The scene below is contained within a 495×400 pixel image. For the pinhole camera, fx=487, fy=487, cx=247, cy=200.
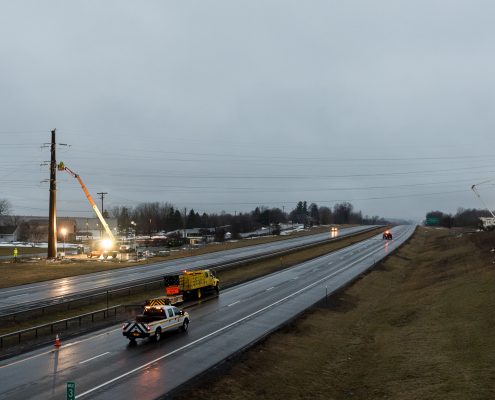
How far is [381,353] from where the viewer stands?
85.6 ft

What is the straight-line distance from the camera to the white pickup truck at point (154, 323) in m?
26.3

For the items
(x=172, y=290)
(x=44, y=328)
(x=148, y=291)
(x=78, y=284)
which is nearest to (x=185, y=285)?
(x=172, y=290)

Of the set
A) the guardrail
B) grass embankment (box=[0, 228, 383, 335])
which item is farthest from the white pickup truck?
grass embankment (box=[0, 228, 383, 335])

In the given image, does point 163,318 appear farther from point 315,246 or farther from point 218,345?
point 315,246

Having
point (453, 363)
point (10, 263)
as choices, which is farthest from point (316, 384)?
point (10, 263)

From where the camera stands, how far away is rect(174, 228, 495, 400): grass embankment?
19.3 metres

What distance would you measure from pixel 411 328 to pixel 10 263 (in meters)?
58.8

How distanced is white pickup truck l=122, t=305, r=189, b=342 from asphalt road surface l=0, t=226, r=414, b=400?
20.7 inches


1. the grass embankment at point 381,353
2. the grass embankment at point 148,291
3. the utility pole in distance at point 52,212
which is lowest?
the grass embankment at point 381,353

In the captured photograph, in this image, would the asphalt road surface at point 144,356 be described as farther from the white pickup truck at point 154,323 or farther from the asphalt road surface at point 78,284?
the asphalt road surface at point 78,284

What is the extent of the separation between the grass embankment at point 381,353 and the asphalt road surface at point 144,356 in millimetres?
1666

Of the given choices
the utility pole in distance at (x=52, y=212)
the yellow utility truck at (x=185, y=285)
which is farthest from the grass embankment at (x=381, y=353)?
the utility pole in distance at (x=52, y=212)

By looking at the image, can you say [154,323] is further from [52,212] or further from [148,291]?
[52,212]

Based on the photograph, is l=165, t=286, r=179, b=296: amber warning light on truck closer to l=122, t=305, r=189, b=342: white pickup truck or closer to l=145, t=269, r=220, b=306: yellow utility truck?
l=145, t=269, r=220, b=306: yellow utility truck
